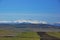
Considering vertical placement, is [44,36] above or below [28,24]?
below

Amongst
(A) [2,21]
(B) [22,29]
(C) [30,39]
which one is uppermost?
(A) [2,21]

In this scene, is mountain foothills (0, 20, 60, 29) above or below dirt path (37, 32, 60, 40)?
above

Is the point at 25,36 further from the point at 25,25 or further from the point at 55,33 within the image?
the point at 55,33

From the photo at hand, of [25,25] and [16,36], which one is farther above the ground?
[25,25]

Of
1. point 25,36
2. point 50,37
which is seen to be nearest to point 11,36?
point 25,36

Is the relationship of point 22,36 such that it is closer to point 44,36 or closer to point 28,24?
point 28,24

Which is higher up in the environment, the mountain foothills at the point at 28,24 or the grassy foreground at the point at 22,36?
the mountain foothills at the point at 28,24

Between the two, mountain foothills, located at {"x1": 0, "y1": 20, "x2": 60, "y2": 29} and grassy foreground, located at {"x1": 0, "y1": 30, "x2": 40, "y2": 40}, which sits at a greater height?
mountain foothills, located at {"x1": 0, "y1": 20, "x2": 60, "y2": 29}

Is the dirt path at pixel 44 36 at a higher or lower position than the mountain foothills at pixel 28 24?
lower

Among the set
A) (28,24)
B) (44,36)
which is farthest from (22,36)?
Answer: (44,36)

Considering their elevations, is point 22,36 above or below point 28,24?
below
